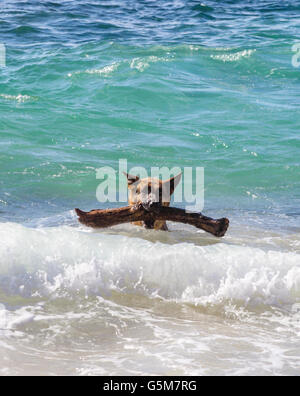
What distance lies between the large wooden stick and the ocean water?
15 centimetres

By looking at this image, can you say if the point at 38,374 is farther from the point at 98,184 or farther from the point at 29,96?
the point at 29,96

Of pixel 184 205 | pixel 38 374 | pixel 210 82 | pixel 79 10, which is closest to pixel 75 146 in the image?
pixel 184 205

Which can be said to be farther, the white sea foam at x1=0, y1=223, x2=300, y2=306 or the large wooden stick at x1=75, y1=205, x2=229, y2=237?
the large wooden stick at x1=75, y1=205, x2=229, y2=237

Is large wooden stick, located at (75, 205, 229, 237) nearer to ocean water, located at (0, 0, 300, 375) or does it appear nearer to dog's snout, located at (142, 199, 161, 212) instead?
dog's snout, located at (142, 199, 161, 212)

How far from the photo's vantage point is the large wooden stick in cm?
554

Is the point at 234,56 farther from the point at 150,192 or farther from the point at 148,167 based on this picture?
the point at 150,192

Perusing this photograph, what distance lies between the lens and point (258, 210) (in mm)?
7336

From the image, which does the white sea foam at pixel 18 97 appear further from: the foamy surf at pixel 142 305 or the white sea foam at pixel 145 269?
the white sea foam at pixel 145 269

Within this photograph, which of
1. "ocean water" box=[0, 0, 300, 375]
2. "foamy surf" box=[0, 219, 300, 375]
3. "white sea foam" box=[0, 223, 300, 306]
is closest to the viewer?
"foamy surf" box=[0, 219, 300, 375]

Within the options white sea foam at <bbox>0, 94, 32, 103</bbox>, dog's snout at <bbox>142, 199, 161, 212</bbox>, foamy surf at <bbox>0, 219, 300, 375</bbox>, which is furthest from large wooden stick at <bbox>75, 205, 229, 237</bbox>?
white sea foam at <bbox>0, 94, 32, 103</bbox>

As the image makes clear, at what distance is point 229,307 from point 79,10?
54.7 ft

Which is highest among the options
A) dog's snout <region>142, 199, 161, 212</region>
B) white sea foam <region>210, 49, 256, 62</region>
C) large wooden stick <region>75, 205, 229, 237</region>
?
white sea foam <region>210, 49, 256, 62</region>

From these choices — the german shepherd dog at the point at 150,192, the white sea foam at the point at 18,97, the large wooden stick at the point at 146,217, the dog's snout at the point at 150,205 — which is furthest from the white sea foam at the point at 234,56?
the dog's snout at the point at 150,205
